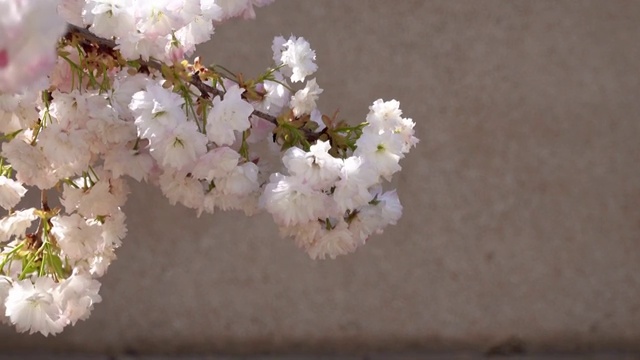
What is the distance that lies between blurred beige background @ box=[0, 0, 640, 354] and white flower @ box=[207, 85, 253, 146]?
4.60 ft

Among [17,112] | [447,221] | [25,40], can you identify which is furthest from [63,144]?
[447,221]

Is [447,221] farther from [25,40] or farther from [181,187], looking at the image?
[25,40]

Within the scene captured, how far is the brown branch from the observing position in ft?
1.93

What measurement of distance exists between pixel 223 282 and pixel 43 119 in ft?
5.06

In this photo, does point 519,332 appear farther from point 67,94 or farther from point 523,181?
point 67,94

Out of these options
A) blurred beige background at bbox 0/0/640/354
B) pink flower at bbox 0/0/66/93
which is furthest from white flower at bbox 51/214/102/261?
blurred beige background at bbox 0/0/640/354

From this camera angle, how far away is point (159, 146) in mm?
602

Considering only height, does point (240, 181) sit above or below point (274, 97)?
below

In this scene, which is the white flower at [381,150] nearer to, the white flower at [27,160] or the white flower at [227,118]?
the white flower at [227,118]

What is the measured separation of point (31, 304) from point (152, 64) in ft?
0.66

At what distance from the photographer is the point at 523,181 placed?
210 centimetres

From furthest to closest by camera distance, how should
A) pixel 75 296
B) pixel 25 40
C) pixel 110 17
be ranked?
1. pixel 75 296
2. pixel 110 17
3. pixel 25 40

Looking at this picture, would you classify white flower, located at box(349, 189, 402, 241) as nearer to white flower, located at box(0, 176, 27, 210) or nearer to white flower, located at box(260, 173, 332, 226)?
white flower, located at box(260, 173, 332, 226)

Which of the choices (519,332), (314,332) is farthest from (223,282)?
(519,332)
